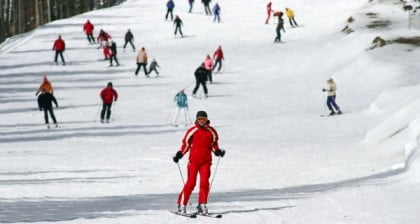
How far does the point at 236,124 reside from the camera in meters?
25.5

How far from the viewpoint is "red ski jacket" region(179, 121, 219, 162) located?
10.8m

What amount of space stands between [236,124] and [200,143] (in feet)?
48.5

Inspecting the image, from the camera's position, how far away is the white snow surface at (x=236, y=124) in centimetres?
1209

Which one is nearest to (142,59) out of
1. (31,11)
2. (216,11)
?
(216,11)

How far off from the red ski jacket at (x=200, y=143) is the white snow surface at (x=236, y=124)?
0.91 m

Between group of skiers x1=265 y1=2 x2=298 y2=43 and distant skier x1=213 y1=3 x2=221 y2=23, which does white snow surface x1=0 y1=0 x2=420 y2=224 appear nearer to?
group of skiers x1=265 y1=2 x2=298 y2=43

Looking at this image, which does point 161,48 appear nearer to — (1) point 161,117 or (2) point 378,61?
(2) point 378,61

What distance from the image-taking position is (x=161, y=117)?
89.7ft

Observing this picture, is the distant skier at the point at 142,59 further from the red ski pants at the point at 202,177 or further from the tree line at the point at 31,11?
the tree line at the point at 31,11

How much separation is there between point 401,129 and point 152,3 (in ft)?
154

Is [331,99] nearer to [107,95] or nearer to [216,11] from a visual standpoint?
[107,95]

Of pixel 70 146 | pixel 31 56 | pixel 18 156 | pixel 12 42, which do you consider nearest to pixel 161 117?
pixel 70 146

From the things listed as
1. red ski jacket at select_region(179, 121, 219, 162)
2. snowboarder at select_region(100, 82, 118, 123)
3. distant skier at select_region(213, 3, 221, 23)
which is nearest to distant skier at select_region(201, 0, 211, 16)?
distant skier at select_region(213, 3, 221, 23)

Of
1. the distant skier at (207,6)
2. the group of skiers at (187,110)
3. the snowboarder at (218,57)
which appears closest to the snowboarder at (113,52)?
the group of skiers at (187,110)
